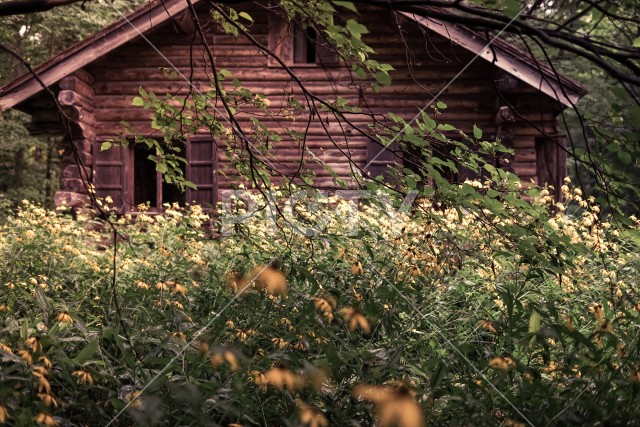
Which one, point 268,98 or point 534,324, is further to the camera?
point 268,98

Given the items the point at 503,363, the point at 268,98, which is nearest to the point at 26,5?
the point at 503,363

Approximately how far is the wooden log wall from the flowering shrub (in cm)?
495

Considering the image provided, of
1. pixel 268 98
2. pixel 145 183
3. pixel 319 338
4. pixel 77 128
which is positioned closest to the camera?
pixel 319 338

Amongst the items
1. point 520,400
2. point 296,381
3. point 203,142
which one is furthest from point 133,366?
point 203,142

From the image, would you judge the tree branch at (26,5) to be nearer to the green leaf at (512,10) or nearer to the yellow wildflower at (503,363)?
the green leaf at (512,10)

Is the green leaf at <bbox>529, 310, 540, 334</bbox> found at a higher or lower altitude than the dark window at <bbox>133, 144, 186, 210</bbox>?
higher

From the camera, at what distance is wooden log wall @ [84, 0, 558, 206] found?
11480 mm

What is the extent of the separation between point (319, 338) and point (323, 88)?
29.4ft

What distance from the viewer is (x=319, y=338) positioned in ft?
Answer: 10.5

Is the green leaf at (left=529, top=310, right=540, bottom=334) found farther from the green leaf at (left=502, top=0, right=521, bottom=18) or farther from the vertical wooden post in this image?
the vertical wooden post

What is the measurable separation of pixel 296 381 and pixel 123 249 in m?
5.28

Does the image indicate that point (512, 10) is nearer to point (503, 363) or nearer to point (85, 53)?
point (503, 363)

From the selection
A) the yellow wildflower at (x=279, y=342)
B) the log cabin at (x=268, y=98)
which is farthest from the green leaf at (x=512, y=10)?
the log cabin at (x=268, y=98)

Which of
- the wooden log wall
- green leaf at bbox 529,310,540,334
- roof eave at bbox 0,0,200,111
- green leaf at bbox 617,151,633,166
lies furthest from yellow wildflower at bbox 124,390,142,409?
roof eave at bbox 0,0,200,111
